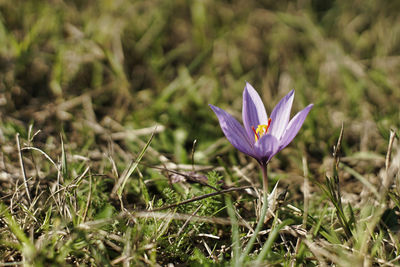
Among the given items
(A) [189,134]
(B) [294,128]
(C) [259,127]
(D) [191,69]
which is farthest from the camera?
(D) [191,69]

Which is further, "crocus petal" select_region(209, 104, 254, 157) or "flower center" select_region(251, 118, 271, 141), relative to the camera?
"flower center" select_region(251, 118, 271, 141)

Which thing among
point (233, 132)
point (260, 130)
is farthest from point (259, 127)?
point (233, 132)

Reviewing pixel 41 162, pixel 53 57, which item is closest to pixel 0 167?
pixel 41 162

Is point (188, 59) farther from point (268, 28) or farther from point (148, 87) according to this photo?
point (268, 28)

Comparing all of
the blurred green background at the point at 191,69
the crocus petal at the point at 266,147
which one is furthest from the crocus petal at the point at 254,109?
the blurred green background at the point at 191,69

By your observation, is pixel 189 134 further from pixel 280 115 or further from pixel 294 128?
pixel 294 128

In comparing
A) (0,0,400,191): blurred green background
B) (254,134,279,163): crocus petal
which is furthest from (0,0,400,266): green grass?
(254,134,279,163): crocus petal

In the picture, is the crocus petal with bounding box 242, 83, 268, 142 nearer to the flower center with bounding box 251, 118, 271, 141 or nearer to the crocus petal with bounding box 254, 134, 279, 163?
the flower center with bounding box 251, 118, 271, 141

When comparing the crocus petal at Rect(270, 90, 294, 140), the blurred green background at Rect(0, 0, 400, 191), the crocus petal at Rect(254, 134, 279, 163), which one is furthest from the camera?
the blurred green background at Rect(0, 0, 400, 191)

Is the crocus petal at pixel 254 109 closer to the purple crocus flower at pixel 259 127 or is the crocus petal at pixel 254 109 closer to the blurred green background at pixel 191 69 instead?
the purple crocus flower at pixel 259 127
